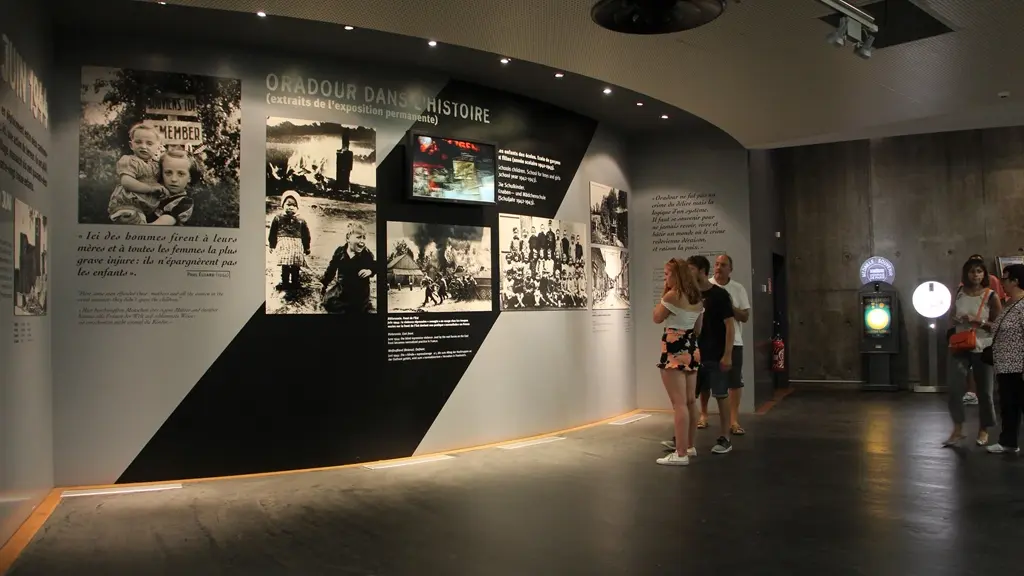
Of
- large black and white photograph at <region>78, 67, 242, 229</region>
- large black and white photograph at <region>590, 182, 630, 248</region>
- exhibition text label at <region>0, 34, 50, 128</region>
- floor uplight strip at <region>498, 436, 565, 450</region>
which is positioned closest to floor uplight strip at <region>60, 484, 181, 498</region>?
large black and white photograph at <region>78, 67, 242, 229</region>

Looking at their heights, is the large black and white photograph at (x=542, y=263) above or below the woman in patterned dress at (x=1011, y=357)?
above

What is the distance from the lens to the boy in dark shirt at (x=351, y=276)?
222 inches

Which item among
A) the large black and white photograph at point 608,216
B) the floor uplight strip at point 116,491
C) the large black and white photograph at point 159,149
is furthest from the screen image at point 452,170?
the floor uplight strip at point 116,491

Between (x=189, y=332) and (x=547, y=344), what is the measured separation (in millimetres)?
3265

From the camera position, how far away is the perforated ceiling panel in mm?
4629

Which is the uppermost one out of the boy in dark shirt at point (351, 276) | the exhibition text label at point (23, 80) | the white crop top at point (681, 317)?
the exhibition text label at point (23, 80)

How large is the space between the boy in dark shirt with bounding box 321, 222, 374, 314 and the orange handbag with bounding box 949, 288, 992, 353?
4.74 m

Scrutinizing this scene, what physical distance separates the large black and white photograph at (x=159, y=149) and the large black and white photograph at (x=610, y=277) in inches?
152

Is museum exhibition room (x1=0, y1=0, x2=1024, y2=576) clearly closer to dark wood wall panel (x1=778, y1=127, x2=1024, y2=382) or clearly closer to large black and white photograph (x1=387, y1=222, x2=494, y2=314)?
large black and white photograph (x1=387, y1=222, x2=494, y2=314)

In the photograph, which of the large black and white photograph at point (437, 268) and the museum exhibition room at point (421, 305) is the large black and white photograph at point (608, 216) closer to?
the museum exhibition room at point (421, 305)

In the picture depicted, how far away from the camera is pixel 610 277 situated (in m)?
8.10

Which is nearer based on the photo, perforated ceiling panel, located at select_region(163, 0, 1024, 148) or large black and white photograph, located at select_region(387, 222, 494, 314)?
perforated ceiling panel, located at select_region(163, 0, 1024, 148)

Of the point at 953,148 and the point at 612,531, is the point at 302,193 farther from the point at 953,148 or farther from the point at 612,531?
the point at 953,148

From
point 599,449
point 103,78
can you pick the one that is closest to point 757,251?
point 599,449
